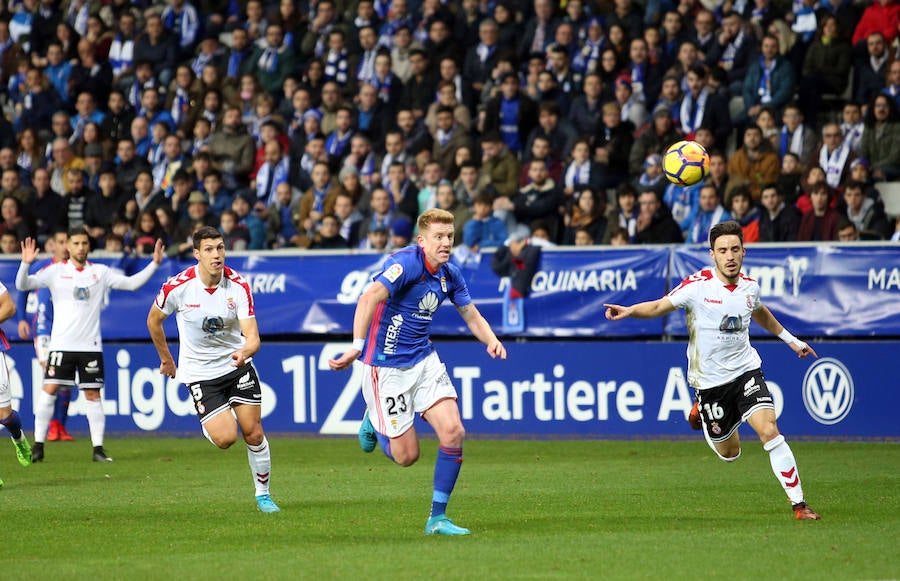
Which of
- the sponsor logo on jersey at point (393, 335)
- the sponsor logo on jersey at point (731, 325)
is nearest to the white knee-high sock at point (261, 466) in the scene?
the sponsor logo on jersey at point (393, 335)

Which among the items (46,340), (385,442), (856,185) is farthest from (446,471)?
(46,340)

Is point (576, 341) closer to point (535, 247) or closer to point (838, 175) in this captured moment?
point (535, 247)

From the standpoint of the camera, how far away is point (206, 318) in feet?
38.9

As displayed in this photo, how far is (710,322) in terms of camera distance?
10945 millimetres

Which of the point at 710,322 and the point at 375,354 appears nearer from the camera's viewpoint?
the point at 375,354

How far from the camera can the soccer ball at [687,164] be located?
1495cm

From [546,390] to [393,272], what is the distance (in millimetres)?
8612

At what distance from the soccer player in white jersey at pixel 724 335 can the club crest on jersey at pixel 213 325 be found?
11.3ft

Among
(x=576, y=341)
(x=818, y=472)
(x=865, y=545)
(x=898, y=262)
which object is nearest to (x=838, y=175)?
(x=898, y=262)

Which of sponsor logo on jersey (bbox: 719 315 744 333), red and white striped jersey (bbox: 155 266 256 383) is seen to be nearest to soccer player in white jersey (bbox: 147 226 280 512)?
red and white striped jersey (bbox: 155 266 256 383)

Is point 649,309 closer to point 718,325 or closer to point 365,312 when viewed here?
point 718,325

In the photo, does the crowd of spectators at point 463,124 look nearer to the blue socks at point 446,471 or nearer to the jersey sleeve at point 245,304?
the jersey sleeve at point 245,304

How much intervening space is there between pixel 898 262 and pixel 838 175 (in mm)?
2126

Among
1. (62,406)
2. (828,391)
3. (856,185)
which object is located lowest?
(62,406)
